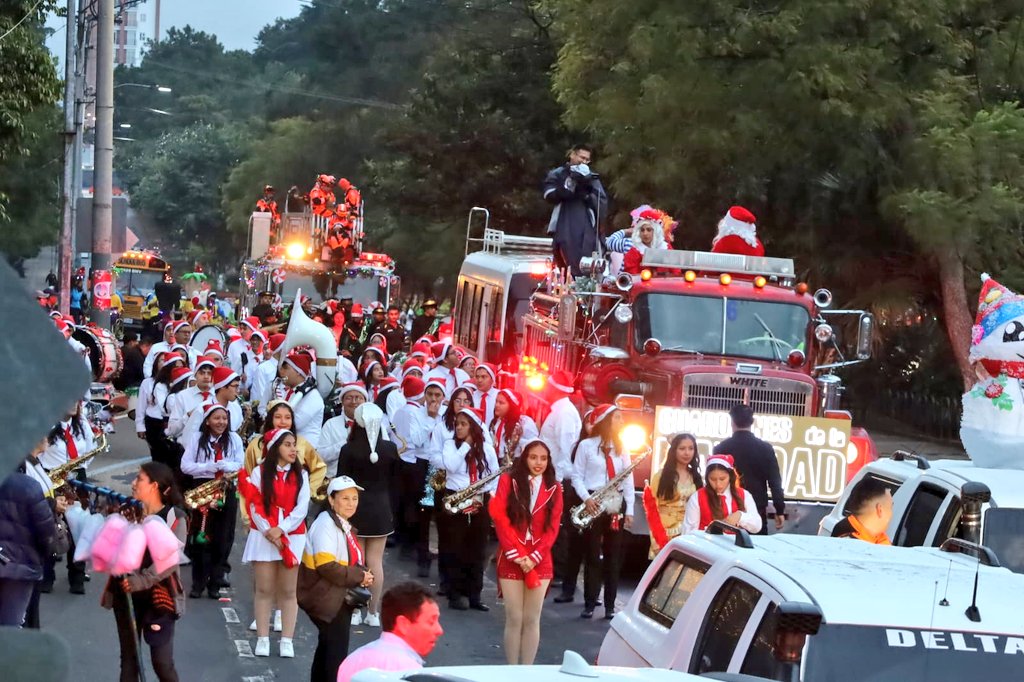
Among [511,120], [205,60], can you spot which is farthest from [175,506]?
[205,60]

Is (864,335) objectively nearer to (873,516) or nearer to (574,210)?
(574,210)

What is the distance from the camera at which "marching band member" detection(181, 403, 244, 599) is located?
44.2 ft

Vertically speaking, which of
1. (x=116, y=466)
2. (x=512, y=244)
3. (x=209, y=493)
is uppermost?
(x=512, y=244)

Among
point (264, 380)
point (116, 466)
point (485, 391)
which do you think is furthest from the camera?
point (116, 466)

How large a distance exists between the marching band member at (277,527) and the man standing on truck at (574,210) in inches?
302

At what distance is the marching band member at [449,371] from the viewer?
685 inches

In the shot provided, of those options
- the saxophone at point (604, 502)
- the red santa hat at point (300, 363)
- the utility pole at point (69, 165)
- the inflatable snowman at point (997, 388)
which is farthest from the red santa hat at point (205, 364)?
the utility pole at point (69, 165)

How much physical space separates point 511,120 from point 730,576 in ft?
107

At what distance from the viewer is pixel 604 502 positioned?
1341 cm

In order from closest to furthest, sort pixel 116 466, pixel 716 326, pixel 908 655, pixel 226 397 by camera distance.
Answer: pixel 908 655, pixel 226 397, pixel 716 326, pixel 116 466

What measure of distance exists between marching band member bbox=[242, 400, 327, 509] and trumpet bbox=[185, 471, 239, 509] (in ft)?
4.74

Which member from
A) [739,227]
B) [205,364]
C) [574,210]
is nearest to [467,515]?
[205,364]

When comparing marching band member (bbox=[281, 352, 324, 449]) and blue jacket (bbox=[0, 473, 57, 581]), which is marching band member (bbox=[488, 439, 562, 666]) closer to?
blue jacket (bbox=[0, 473, 57, 581])

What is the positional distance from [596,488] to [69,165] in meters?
24.3
